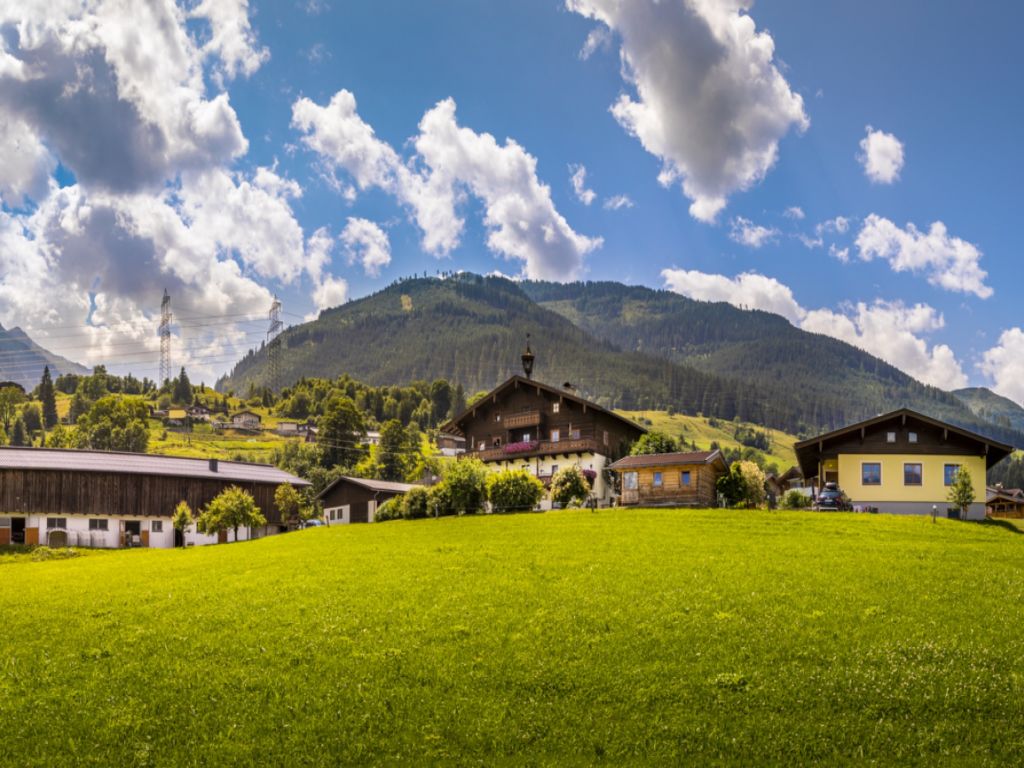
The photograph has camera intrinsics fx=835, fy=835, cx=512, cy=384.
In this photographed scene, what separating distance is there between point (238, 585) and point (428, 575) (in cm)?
719

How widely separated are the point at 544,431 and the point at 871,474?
34.8 metres

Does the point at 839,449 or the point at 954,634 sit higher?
the point at 839,449

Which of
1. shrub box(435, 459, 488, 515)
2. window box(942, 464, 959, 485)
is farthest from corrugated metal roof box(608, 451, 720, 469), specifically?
window box(942, 464, 959, 485)

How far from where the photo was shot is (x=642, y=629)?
74.8 feet

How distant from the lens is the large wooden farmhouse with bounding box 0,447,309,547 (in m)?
76.0

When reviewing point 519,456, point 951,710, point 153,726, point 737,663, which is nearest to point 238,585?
point 153,726

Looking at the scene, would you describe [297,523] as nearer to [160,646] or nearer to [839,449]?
[839,449]

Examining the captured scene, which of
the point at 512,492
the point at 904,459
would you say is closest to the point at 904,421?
the point at 904,459

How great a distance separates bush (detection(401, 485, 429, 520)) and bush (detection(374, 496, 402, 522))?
66 centimetres

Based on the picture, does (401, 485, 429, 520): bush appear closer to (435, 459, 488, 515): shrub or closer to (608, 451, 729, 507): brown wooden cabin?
(435, 459, 488, 515): shrub

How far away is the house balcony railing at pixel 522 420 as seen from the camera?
85375mm

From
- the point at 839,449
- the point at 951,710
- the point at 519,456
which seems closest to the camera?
the point at 951,710

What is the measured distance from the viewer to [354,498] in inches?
3563

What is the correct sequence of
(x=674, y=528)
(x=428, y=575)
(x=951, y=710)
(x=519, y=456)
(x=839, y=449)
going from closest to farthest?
1. (x=951, y=710)
2. (x=428, y=575)
3. (x=674, y=528)
4. (x=839, y=449)
5. (x=519, y=456)
